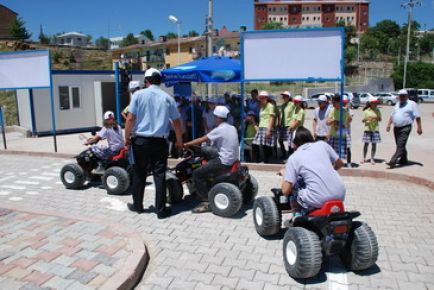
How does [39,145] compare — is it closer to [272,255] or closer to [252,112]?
[252,112]

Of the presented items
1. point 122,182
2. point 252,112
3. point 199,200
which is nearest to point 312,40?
point 252,112

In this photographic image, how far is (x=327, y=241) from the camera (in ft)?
13.1

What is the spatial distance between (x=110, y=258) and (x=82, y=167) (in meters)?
3.71

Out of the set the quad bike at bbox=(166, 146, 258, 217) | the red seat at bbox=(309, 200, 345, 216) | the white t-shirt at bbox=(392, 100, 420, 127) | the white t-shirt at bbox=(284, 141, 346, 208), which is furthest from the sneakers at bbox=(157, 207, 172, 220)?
the white t-shirt at bbox=(392, 100, 420, 127)

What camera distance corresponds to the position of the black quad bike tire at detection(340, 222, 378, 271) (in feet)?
13.3

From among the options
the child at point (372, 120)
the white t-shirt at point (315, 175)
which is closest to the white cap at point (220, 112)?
the white t-shirt at point (315, 175)

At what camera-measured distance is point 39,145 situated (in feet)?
46.3

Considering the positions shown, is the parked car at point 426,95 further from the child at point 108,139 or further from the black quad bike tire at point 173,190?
the black quad bike tire at point 173,190

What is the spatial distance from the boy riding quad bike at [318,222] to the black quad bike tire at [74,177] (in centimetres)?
454

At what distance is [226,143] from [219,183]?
0.58m

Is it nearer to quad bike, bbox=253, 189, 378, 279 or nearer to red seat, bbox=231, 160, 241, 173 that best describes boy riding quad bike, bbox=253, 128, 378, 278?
quad bike, bbox=253, 189, 378, 279

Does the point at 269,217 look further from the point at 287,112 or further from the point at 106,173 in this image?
the point at 287,112

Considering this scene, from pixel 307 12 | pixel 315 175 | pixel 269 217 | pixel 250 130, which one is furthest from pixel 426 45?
pixel 315 175

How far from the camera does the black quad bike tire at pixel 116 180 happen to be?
7.14m
